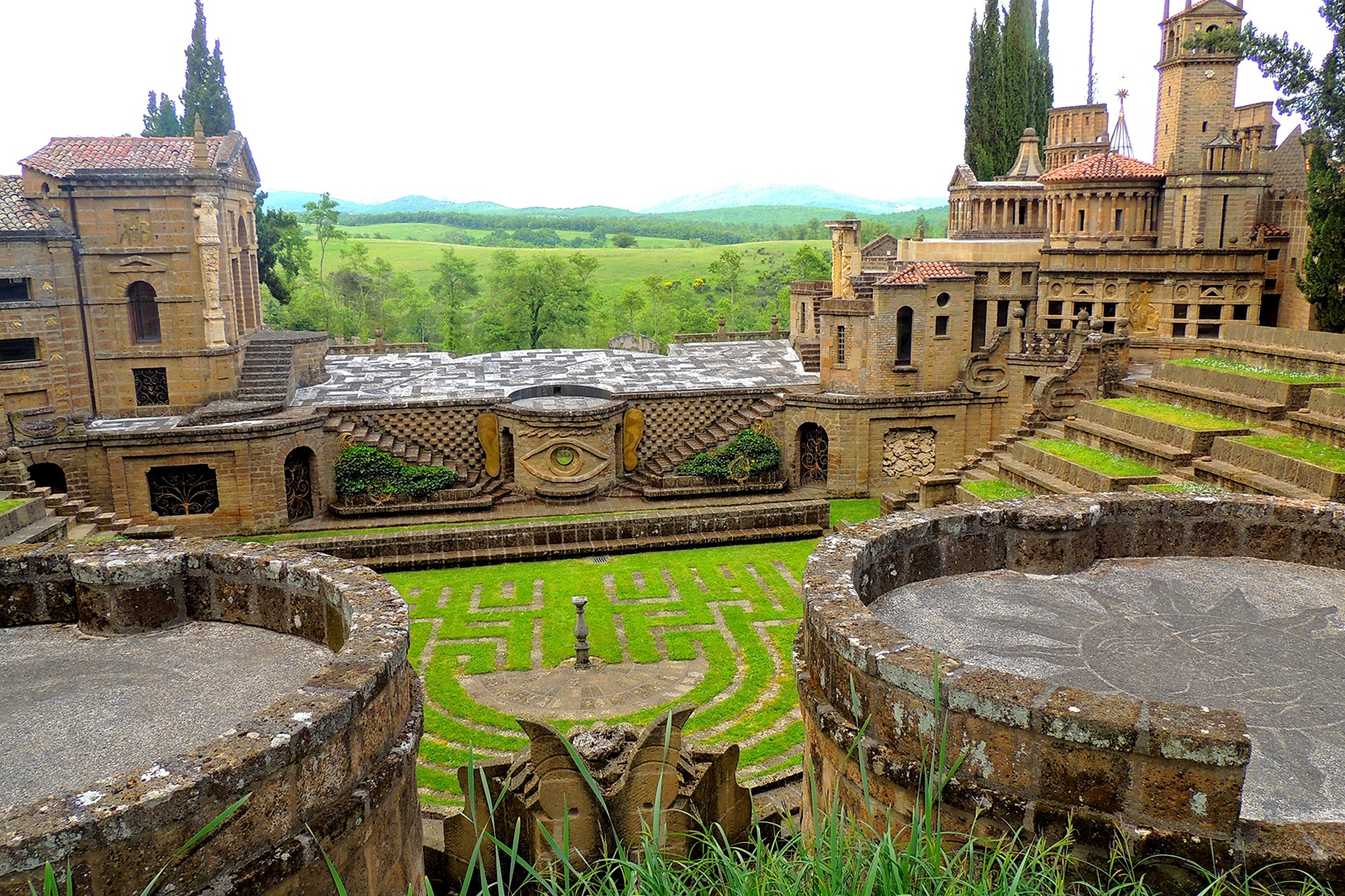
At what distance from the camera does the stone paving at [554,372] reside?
30672 millimetres

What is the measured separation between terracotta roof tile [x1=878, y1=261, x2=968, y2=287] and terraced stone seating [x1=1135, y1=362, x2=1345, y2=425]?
6.66 meters

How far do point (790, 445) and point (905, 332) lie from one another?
4.80m

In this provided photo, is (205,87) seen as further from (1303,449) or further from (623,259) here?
(623,259)

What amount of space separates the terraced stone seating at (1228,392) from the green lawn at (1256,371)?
10 cm

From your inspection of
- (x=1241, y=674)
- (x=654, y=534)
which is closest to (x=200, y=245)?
(x=654, y=534)

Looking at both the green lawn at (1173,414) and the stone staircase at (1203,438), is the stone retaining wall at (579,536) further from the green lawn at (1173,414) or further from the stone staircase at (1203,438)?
the green lawn at (1173,414)

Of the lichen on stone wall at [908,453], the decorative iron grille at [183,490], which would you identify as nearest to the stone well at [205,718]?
the decorative iron grille at [183,490]

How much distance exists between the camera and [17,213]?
26312 millimetres

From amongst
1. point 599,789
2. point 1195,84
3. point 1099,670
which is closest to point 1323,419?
point 1099,670

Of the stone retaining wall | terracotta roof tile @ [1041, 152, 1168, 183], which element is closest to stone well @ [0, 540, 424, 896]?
the stone retaining wall

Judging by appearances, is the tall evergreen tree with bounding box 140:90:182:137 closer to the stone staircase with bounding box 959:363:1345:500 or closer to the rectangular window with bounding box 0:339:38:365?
the rectangular window with bounding box 0:339:38:365

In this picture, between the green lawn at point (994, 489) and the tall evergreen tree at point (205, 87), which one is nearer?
the green lawn at point (994, 489)

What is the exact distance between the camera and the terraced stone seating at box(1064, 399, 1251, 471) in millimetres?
20375

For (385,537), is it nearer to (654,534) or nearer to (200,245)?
(654,534)
